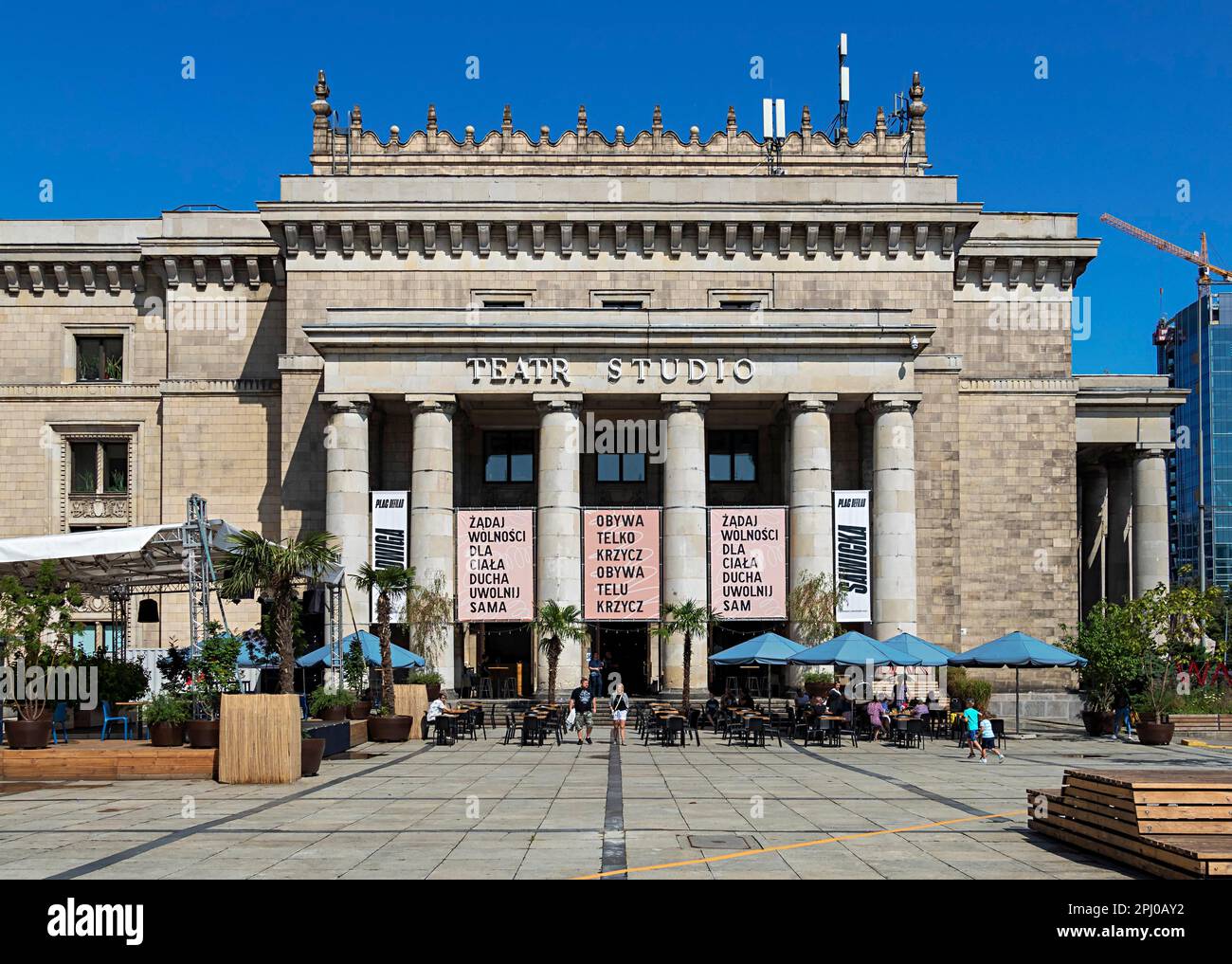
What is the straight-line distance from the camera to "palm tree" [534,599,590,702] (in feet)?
148

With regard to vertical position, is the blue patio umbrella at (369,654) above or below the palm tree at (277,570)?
below

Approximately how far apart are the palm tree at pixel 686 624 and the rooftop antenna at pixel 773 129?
24.4m

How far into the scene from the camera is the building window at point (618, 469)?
56.1 metres

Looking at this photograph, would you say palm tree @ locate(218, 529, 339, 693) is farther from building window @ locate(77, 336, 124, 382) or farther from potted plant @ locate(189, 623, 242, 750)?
building window @ locate(77, 336, 124, 382)

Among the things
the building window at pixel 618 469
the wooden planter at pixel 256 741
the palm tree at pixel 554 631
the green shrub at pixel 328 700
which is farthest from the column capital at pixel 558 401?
the wooden planter at pixel 256 741

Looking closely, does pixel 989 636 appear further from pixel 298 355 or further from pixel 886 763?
pixel 298 355

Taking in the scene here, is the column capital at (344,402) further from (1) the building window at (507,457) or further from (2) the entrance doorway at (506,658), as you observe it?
(2) the entrance doorway at (506,658)

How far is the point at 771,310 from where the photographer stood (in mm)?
50750

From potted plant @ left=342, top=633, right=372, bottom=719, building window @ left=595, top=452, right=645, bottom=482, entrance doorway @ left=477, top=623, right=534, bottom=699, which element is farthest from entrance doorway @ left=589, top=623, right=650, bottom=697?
potted plant @ left=342, top=633, right=372, bottom=719

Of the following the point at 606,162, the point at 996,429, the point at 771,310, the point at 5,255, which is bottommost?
the point at 996,429

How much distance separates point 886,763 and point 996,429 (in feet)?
99.2

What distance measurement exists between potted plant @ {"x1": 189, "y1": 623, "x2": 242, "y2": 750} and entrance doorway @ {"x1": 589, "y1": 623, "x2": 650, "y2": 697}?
29591 millimetres

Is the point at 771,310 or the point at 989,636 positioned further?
the point at 989,636
